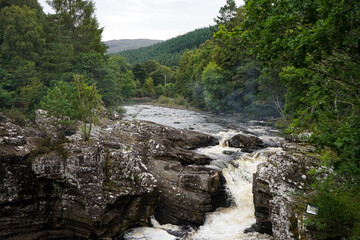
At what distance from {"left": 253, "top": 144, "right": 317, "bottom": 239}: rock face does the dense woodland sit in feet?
1.98

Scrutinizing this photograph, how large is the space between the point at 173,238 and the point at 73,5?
1744 inches

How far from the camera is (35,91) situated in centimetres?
Result: 2484

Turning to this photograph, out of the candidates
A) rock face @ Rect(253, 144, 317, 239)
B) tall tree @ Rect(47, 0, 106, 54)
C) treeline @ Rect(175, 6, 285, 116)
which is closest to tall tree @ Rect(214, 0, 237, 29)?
treeline @ Rect(175, 6, 285, 116)

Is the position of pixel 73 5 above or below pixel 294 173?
above

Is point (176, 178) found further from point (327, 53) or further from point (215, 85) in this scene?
point (215, 85)

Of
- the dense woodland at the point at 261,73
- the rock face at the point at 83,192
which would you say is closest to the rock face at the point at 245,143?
the dense woodland at the point at 261,73

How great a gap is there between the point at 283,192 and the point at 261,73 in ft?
116

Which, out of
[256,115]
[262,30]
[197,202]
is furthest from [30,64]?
[256,115]

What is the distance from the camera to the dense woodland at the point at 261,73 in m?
5.60

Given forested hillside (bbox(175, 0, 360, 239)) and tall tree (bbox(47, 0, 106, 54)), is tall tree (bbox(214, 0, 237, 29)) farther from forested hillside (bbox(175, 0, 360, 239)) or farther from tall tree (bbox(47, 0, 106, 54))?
forested hillside (bbox(175, 0, 360, 239))

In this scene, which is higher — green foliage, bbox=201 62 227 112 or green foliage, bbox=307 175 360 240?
green foliage, bbox=201 62 227 112

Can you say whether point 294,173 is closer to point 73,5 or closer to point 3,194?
point 3,194

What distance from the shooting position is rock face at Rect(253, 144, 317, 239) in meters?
8.16

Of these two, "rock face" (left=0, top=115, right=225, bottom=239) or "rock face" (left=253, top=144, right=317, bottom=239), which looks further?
"rock face" (left=0, top=115, right=225, bottom=239)
